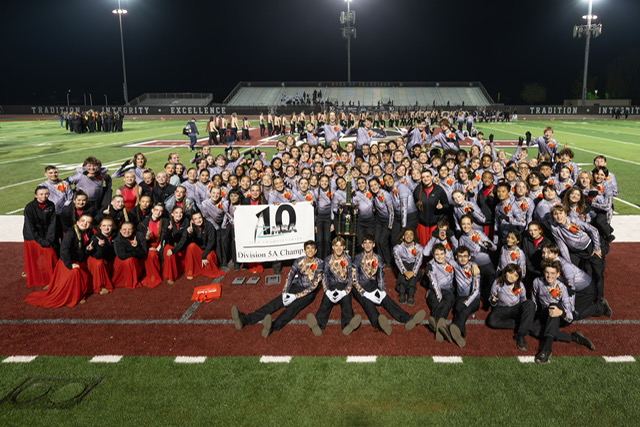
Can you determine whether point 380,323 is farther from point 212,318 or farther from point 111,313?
point 111,313

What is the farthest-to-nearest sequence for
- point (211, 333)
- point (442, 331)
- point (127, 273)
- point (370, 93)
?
point (370, 93), point (127, 273), point (211, 333), point (442, 331)

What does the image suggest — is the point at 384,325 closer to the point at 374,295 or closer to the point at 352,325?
the point at 352,325

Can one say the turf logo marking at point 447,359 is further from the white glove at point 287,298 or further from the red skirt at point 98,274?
the red skirt at point 98,274

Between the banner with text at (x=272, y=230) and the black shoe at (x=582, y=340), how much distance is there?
409 cm

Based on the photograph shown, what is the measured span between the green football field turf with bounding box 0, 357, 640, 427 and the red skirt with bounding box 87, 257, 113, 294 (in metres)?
1.82

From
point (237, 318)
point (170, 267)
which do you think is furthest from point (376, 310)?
point (170, 267)

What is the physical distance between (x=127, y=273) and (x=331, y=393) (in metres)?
4.06

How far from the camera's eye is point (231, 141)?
24734 mm

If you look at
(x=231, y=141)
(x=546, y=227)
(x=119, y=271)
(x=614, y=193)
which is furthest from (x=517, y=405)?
(x=231, y=141)

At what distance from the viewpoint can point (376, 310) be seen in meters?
5.62

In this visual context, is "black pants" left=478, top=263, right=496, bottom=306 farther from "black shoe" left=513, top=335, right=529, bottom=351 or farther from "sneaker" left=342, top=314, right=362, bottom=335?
"sneaker" left=342, top=314, right=362, bottom=335

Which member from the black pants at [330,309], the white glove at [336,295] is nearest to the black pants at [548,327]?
the black pants at [330,309]

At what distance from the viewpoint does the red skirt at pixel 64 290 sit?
613 cm

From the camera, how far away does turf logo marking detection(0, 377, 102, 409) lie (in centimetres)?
406
